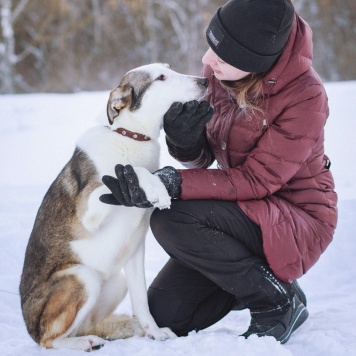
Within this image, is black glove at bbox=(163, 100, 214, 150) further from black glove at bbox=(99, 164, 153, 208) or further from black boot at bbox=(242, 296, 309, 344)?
black boot at bbox=(242, 296, 309, 344)

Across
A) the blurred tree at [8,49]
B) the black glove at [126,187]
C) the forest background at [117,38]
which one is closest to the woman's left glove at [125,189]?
the black glove at [126,187]

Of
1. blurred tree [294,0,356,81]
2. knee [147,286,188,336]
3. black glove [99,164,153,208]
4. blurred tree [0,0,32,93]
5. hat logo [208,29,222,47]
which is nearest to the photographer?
black glove [99,164,153,208]

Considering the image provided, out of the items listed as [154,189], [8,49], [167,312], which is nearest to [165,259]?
[167,312]

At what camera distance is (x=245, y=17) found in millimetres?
2850

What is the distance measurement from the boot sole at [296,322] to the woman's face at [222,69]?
1.23 metres

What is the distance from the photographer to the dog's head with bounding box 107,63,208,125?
3.11 metres

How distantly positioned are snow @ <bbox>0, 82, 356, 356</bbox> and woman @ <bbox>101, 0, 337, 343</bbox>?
0.91ft

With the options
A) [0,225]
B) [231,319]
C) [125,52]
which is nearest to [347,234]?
[231,319]

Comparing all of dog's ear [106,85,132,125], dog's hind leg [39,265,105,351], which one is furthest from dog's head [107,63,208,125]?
dog's hind leg [39,265,105,351]

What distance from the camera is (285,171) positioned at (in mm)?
2912

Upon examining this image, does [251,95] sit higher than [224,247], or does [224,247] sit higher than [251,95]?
[251,95]

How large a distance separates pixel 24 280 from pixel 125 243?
548mm

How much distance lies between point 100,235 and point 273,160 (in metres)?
0.95

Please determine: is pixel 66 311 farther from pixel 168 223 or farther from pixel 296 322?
pixel 296 322
